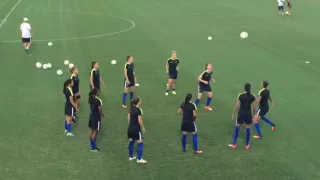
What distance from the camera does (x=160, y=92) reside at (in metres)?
18.7

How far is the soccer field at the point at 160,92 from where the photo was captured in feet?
40.2

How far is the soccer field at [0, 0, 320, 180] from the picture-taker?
12242mm

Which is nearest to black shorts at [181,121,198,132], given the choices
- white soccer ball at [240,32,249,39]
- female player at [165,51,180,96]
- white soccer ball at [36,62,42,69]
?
female player at [165,51,180,96]

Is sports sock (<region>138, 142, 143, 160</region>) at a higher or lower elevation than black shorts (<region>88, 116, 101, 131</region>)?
lower

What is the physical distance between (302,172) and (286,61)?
43.3ft

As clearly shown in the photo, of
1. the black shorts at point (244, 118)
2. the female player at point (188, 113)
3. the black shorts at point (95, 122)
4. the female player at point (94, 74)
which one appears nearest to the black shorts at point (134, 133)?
the black shorts at point (95, 122)

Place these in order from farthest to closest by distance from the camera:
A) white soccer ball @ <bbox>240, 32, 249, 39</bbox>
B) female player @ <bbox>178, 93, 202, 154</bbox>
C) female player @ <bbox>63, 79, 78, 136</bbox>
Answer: white soccer ball @ <bbox>240, 32, 249, 39</bbox>
female player @ <bbox>63, 79, 78, 136</bbox>
female player @ <bbox>178, 93, 202, 154</bbox>

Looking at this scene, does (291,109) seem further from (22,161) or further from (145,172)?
(22,161)

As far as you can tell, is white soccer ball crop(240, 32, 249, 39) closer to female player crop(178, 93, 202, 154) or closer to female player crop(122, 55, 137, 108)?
female player crop(122, 55, 137, 108)

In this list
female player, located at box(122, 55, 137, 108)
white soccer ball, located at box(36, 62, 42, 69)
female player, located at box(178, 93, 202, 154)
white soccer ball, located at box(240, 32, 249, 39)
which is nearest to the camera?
female player, located at box(178, 93, 202, 154)

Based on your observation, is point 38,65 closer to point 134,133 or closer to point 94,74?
point 94,74

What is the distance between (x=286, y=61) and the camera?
24.0 m

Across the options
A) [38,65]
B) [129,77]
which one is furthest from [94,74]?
[38,65]

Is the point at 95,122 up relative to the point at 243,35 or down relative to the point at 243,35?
down
